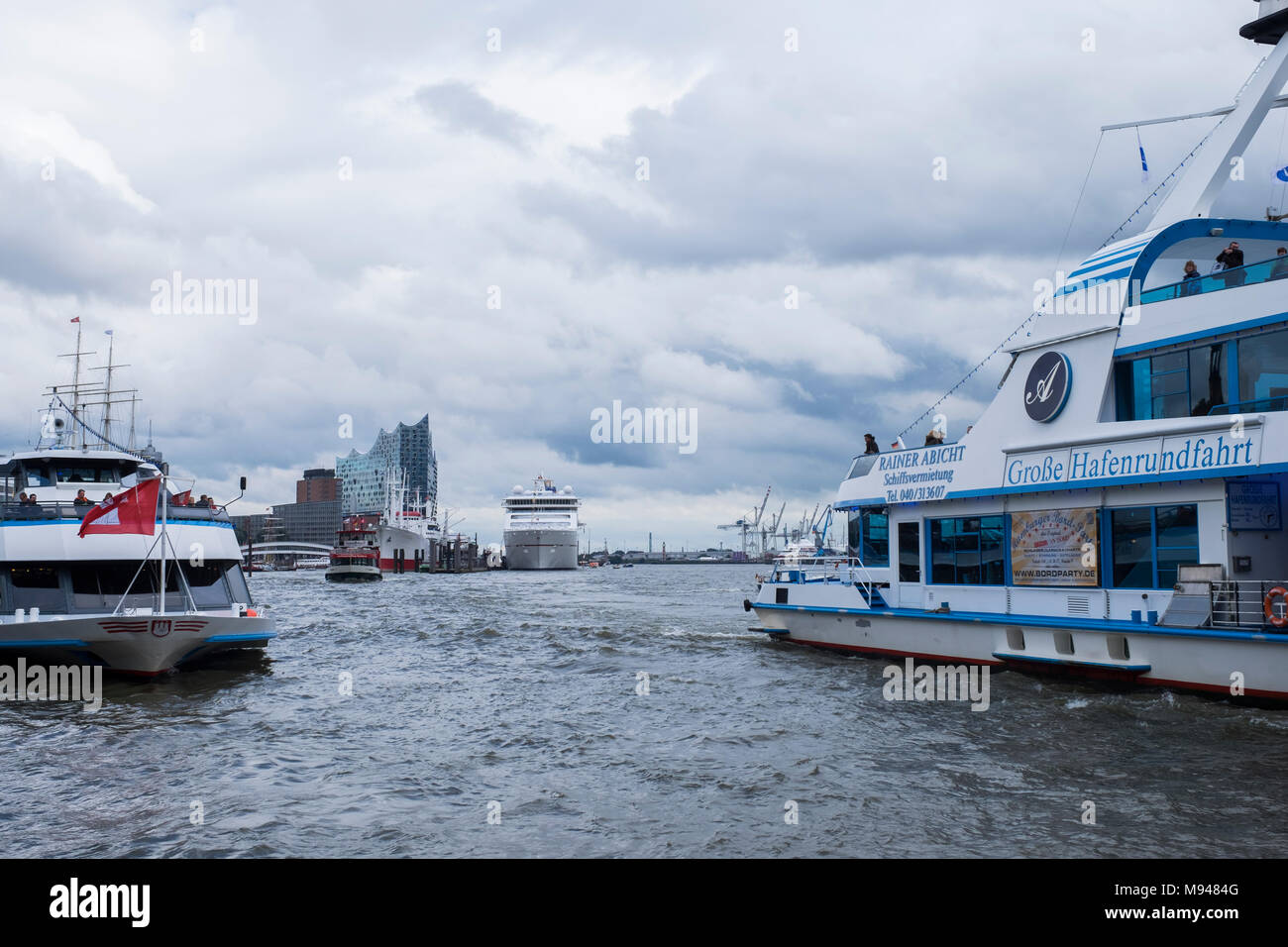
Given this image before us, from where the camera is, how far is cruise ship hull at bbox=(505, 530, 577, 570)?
146m

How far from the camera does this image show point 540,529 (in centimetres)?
14512

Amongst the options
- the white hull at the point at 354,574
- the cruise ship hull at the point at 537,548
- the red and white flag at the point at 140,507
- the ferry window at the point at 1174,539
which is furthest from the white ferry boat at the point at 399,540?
the ferry window at the point at 1174,539

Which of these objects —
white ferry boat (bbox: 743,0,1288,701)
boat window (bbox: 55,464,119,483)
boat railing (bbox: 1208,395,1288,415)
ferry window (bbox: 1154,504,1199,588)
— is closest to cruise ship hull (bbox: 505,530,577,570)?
boat window (bbox: 55,464,119,483)

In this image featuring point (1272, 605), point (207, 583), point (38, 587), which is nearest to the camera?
point (1272, 605)

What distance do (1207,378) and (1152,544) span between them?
3.27m

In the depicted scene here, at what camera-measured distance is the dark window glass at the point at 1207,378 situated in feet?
56.7

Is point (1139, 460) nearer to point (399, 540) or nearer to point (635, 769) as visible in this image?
point (635, 769)

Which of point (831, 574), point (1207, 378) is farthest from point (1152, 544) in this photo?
point (831, 574)

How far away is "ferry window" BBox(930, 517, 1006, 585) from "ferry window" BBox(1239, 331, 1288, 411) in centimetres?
622
